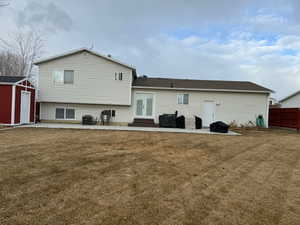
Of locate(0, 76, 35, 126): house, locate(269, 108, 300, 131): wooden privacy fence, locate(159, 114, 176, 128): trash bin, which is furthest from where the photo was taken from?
locate(269, 108, 300, 131): wooden privacy fence

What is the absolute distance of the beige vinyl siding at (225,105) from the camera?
15906 millimetres

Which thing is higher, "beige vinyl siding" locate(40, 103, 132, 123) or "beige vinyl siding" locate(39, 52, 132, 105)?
"beige vinyl siding" locate(39, 52, 132, 105)

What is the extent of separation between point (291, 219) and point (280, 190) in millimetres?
1150

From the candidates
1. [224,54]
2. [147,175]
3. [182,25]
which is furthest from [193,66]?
[147,175]

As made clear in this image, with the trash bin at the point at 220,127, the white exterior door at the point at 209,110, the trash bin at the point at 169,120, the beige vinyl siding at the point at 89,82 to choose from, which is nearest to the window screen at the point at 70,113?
the beige vinyl siding at the point at 89,82

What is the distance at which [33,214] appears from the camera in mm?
2686

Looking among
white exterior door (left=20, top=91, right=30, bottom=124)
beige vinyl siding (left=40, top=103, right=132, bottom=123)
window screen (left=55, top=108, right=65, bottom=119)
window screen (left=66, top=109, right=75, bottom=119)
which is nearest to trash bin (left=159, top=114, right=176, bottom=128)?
beige vinyl siding (left=40, top=103, right=132, bottom=123)

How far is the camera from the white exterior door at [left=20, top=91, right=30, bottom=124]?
524 inches

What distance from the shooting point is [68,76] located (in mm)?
15242

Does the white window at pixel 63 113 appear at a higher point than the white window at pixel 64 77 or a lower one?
lower

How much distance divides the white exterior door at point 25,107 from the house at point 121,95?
50.5 inches

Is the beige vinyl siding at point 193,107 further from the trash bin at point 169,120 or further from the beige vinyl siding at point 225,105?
the trash bin at point 169,120

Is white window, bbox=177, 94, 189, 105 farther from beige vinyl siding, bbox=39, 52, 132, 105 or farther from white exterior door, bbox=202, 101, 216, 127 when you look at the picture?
beige vinyl siding, bbox=39, 52, 132, 105

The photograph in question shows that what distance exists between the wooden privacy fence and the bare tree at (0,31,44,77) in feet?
94.2
